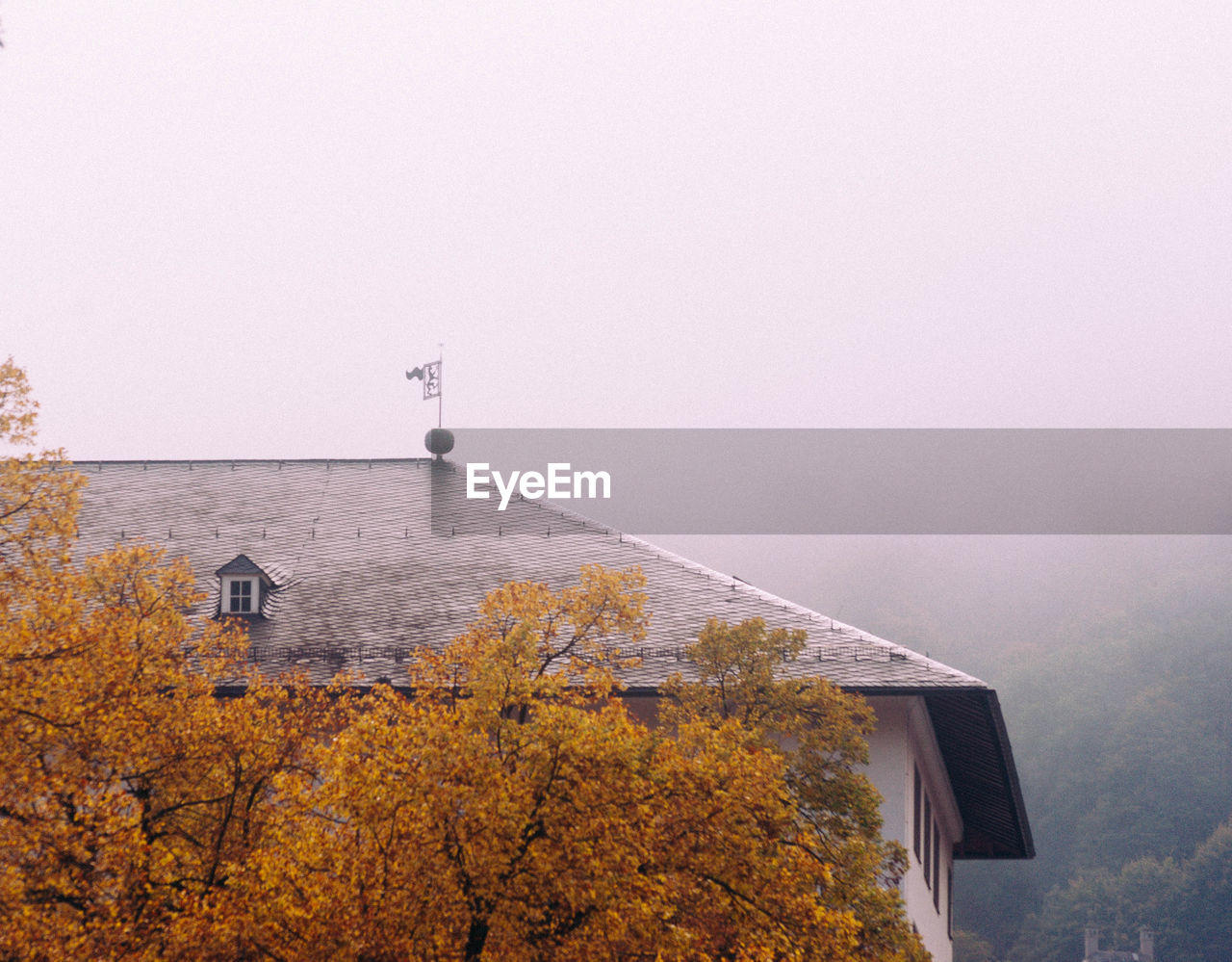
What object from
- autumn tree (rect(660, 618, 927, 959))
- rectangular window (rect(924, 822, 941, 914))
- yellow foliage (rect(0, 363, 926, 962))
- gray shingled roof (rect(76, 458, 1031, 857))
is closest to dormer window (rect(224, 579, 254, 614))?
gray shingled roof (rect(76, 458, 1031, 857))

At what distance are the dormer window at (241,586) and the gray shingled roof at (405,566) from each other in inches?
11.4

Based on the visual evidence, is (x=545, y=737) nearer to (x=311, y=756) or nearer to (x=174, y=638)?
(x=311, y=756)

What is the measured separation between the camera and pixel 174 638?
14109 millimetres

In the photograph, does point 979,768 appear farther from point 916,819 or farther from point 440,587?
point 440,587

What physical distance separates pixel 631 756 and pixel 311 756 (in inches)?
117

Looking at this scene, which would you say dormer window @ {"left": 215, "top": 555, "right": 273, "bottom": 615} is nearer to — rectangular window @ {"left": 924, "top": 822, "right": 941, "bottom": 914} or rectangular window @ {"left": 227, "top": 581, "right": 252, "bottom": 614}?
rectangular window @ {"left": 227, "top": 581, "right": 252, "bottom": 614}

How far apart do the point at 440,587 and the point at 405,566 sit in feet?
4.07

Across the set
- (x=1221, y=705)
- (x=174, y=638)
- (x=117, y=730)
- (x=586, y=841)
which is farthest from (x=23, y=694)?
(x=1221, y=705)

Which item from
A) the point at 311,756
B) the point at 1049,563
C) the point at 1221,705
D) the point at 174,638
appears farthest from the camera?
the point at 1049,563

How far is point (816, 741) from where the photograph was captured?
14.4 metres

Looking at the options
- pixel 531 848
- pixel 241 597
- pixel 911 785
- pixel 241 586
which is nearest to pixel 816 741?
pixel 531 848

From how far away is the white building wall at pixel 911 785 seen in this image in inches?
763

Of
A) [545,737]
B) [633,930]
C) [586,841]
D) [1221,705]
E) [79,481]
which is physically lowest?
[1221,705]

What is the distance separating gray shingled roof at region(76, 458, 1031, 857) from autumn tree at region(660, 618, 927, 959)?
424 cm
